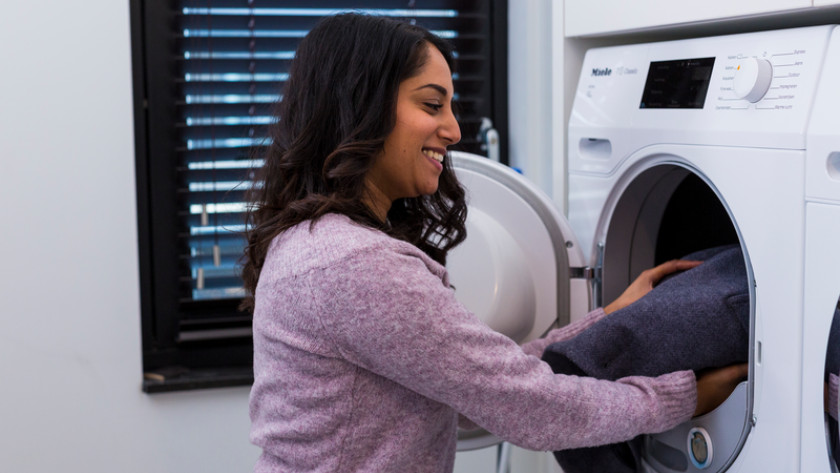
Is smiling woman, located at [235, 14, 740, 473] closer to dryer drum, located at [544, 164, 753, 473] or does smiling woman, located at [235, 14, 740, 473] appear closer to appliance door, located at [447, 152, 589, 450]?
dryer drum, located at [544, 164, 753, 473]

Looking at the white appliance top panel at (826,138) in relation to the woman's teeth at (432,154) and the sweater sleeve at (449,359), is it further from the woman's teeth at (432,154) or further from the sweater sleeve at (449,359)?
the woman's teeth at (432,154)

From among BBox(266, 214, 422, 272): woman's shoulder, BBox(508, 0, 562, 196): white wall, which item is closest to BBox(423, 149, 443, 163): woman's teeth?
BBox(266, 214, 422, 272): woman's shoulder

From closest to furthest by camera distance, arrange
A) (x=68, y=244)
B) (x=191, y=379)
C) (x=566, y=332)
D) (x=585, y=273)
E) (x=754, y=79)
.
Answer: (x=754, y=79) < (x=566, y=332) < (x=585, y=273) < (x=68, y=244) < (x=191, y=379)

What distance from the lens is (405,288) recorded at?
1.09m

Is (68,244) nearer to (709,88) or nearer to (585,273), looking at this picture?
(585,273)

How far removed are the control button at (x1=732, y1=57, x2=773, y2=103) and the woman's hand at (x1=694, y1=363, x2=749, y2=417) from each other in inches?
15.4

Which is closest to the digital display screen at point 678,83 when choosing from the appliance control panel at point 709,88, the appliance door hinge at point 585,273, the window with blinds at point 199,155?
the appliance control panel at point 709,88

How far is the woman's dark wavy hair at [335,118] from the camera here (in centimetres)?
118

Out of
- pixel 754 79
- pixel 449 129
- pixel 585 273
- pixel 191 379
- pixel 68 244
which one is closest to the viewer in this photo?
pixel 754 79

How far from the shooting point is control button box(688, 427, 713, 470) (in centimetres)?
132

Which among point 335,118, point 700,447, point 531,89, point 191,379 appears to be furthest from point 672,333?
point 191,379

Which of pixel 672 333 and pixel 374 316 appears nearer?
pixel 374 316

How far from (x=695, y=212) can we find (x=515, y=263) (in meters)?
0.34

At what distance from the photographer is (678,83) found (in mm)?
1335
